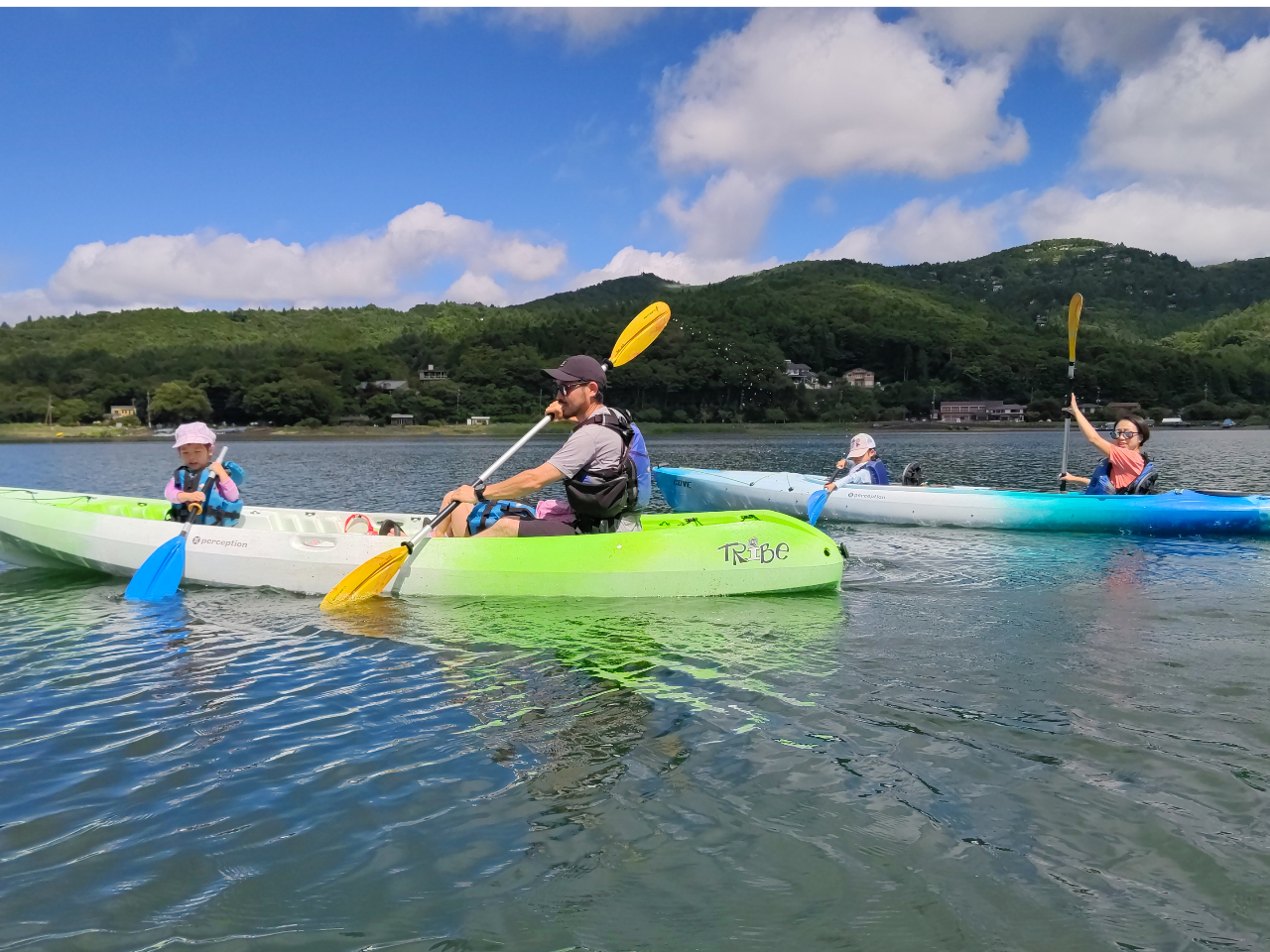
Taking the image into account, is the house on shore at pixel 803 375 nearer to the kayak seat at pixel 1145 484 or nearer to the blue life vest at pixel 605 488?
the kayak seat at pixel 1145 484

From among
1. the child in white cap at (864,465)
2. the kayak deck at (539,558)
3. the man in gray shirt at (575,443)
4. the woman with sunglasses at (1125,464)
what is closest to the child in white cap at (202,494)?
the kayak deck at (539,558)

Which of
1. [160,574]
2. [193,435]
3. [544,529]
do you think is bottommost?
[160,574]

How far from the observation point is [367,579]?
340 inches

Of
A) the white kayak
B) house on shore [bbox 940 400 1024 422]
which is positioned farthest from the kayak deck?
house on shore [bbox 940 400 1024 422]

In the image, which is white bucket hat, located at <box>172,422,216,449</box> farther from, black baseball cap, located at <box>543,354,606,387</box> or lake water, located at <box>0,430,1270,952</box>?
black baseball cap, located at <box>543,354,606,387</box>

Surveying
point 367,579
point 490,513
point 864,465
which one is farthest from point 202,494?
point 864,465

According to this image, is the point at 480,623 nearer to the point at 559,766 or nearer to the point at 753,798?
the point at 559,766

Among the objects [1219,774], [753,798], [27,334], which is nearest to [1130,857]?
[1219,774]

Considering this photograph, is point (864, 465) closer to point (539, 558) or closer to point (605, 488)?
point (605, 488)

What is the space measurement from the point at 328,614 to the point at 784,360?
142 meters

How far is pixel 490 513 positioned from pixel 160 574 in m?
3.42

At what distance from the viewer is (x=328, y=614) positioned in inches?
326

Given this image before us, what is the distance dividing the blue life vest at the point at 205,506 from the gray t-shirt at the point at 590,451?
4.29 metres

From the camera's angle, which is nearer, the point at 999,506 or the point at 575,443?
the point at 575,443
